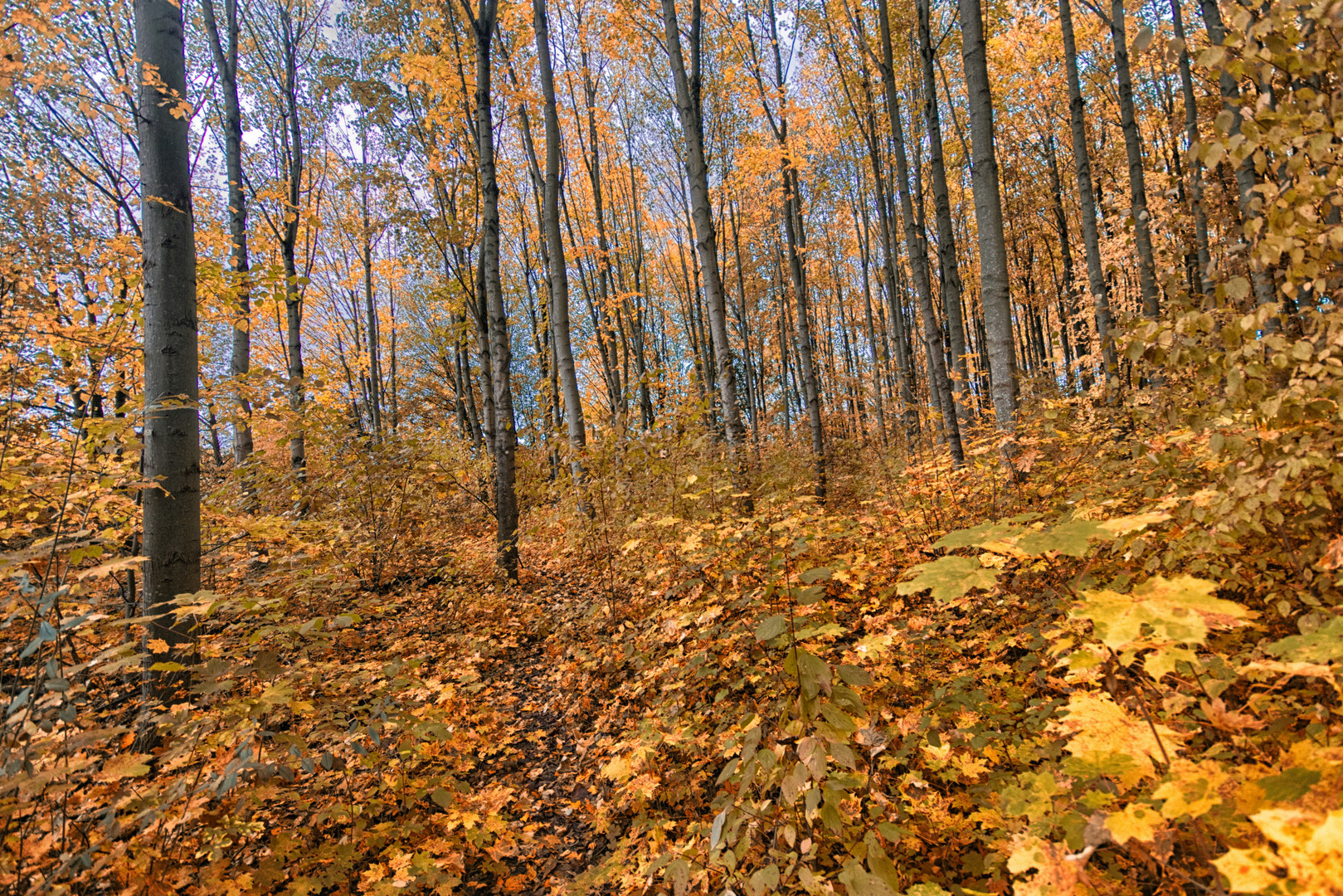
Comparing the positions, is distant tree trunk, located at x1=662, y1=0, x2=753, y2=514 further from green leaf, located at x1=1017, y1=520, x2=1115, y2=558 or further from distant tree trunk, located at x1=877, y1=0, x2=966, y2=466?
green leaf, located at x1=1017, y1=520, x2=1115, y2=558

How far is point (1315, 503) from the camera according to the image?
5.80ft

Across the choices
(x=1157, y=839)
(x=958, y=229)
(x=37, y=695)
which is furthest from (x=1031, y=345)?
(x=37, y=695)

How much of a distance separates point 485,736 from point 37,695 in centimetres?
232

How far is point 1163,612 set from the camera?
105 cm

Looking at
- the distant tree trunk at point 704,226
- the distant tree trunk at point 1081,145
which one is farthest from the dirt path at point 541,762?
the distant tree trunk at point 1081,145

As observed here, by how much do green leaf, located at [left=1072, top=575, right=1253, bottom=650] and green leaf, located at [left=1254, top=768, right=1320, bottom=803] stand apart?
1.06 feet

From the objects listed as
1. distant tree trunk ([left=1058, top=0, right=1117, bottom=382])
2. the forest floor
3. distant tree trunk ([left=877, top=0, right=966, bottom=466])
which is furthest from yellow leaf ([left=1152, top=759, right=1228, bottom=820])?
distant tree trunk ([left=1058, top=0, right=1117, bottom=382])

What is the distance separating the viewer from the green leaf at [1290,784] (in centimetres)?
103

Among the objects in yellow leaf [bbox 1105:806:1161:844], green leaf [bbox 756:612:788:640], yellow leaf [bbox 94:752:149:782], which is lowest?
yellow leaf [bbox 94:752:149:782]

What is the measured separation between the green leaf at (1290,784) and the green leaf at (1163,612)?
0.32 m

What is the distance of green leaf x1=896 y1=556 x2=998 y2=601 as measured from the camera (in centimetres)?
127

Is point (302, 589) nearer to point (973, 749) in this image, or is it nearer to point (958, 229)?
point (973, 749)

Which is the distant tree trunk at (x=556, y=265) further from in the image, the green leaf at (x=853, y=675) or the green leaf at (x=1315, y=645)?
the green leaf at (x=1315, y=645)

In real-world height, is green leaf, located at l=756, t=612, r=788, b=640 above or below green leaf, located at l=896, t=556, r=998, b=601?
below
